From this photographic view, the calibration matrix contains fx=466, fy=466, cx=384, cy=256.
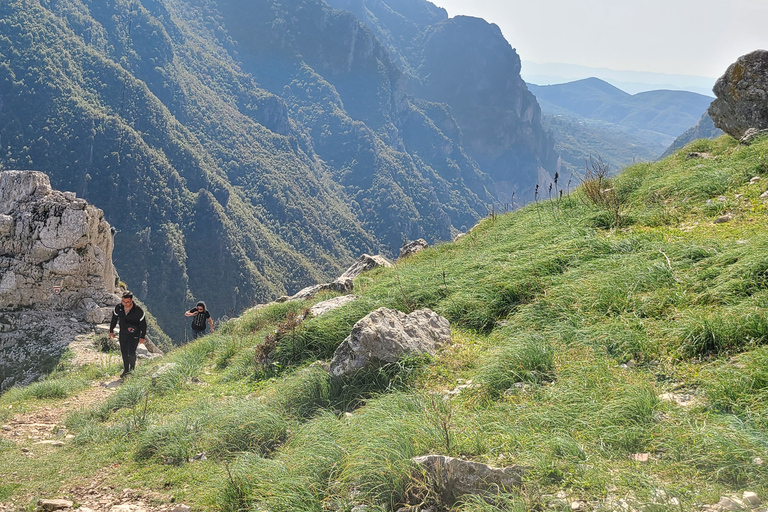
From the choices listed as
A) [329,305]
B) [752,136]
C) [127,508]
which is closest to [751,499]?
[127,508]

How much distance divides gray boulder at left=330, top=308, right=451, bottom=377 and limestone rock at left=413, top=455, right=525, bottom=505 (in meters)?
1.99

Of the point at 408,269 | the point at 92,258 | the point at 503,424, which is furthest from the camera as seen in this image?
the point at 92,258

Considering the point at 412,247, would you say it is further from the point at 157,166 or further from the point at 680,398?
the point at 157,166

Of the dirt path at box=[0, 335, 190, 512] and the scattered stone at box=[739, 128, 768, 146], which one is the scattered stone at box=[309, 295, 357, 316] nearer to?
the dirt path at box=[0, 335, 190, 512]

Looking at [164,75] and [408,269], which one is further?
[164,75]

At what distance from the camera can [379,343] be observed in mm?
5000

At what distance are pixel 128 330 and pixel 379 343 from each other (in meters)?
6.01

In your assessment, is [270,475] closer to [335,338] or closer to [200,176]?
[335,338]

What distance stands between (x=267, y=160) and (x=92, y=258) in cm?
16447

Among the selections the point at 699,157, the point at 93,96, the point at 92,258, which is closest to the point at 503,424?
the point at 699,157

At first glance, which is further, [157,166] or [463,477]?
[157,166]

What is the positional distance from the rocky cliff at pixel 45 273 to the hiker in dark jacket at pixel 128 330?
4.39 metres

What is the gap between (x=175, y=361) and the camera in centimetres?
789

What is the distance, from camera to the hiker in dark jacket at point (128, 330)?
869 cm
